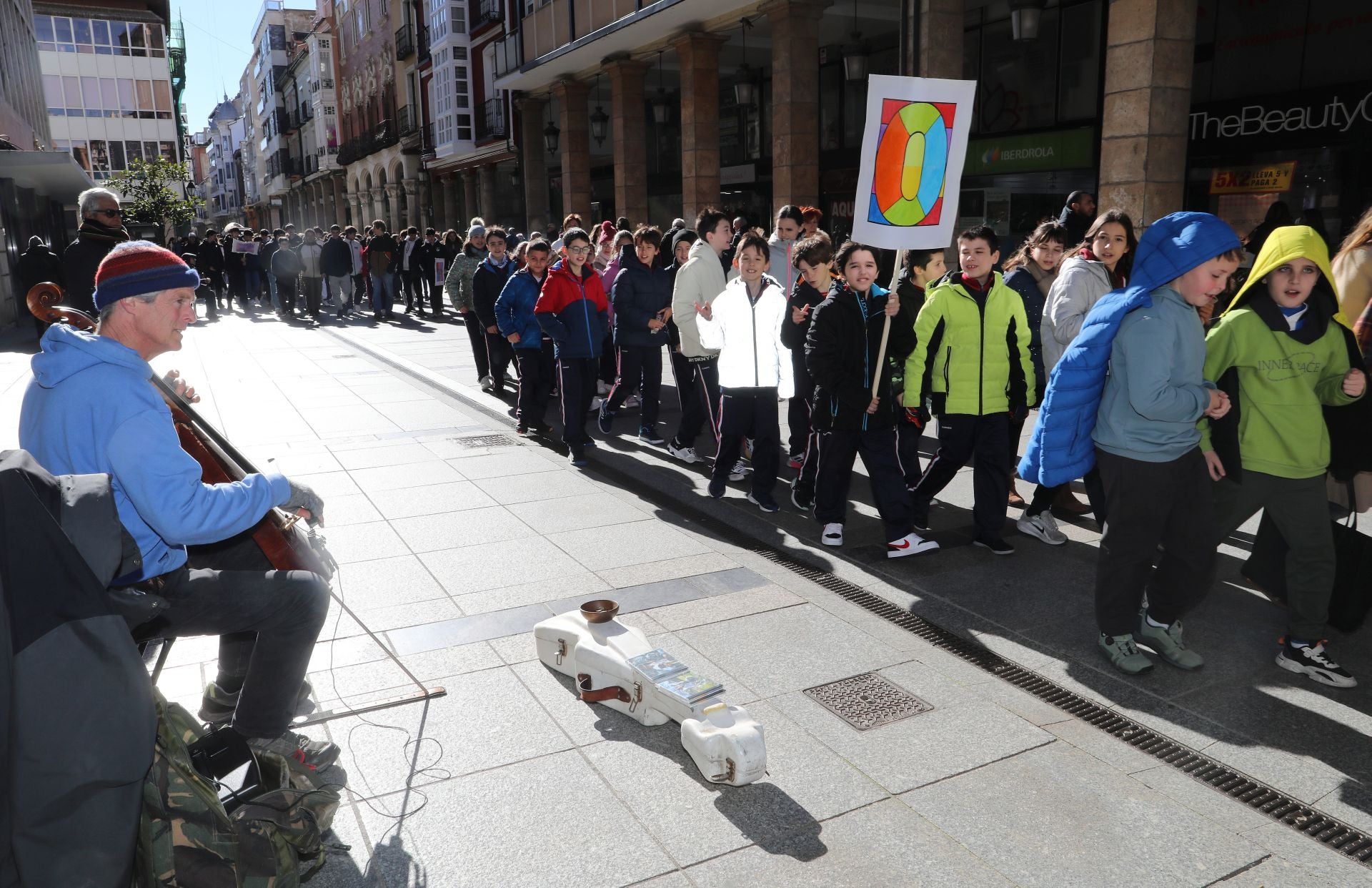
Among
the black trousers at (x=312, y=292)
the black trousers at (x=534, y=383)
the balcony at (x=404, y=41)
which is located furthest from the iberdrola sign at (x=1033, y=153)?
the balcony at (x=404, y=41)

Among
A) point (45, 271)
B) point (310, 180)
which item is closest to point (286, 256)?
point (45, 271)

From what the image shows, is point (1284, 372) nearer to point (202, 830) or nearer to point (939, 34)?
point (202, 830)

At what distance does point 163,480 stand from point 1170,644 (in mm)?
4030

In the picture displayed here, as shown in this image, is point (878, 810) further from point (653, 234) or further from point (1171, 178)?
point (1171, 178)

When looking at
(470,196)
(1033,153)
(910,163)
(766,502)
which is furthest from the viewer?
(470,196)

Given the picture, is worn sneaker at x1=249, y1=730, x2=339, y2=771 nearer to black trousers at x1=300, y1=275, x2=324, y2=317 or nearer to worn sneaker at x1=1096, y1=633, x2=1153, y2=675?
worn sneaker at x1=1096, y1=633, x2=1153, y2=675

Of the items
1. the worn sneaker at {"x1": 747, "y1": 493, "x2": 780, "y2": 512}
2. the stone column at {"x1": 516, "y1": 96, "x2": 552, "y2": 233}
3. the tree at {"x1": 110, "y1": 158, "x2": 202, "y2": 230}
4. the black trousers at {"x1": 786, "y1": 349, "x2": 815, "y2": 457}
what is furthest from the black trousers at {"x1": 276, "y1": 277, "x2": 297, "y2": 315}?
the tree at {"x1": 110, "y1": 158, "x2": 202, "y2": 230}

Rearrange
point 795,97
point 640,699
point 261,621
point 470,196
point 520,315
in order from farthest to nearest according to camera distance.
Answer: point 470,196 < point 795,97 < point 520,315 < point 640,699 < point 261,621

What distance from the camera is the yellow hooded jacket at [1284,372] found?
411 centimetres

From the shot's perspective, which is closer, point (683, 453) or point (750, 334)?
point (750, 334)

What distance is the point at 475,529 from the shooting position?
20.9 ft

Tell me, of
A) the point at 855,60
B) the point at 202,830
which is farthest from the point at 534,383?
the point at 855,60

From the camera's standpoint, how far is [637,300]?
8.92m

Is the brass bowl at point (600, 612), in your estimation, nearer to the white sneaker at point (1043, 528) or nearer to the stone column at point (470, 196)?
the white sneaker at point (1043, 528)
